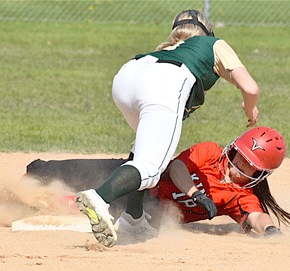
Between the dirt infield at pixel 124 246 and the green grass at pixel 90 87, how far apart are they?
2.25m

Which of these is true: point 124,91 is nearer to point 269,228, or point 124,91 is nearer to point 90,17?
point 269,228

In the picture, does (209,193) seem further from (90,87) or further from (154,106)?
(90,87)

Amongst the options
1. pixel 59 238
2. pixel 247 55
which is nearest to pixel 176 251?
pixel 59 238

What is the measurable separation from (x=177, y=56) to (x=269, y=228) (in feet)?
4.61

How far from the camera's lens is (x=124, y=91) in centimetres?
376

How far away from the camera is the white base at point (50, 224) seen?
13.4ft

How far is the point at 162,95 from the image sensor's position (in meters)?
3.55

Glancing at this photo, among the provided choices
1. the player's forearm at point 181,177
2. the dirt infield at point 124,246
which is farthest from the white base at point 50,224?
the player's forearm at point 181,177

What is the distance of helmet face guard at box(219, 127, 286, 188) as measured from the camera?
4332 millimetres

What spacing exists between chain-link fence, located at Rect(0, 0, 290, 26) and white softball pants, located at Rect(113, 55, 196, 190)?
1206 centimetres

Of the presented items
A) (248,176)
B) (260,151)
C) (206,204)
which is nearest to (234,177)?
(248,176)

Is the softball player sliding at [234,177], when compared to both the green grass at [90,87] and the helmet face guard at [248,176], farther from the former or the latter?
the green grass at [90,87]

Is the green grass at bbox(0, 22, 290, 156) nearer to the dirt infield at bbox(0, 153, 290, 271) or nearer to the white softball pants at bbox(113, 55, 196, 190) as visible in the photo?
the dirt infield at bbox(0, 153, 290, 271)

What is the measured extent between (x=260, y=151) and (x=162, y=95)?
1115mm
